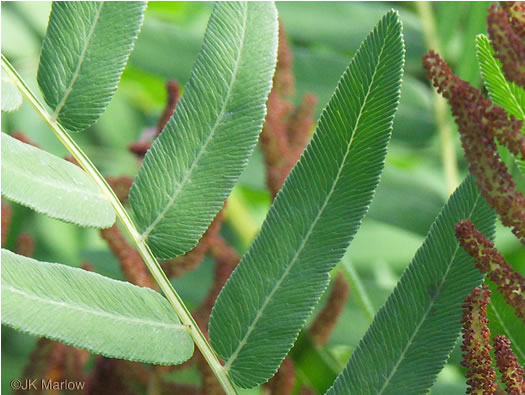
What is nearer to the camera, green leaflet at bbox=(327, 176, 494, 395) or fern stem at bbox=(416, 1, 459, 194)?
green leaflet at bbox=(327, 176, 494, 395)

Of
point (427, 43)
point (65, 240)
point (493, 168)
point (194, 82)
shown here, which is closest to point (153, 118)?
point (65, 240)

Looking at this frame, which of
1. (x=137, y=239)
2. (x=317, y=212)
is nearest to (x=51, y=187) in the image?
(x=137, y=239)

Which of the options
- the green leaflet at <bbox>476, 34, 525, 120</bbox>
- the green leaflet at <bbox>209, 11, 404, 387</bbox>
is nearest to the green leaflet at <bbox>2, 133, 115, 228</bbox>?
the green leaflet at <bbox>209, 11, 404, 387</bbox>

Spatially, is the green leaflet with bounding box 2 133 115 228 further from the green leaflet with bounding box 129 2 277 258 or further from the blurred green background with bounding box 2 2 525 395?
the blurred green background with bounding box 2 2 525 395

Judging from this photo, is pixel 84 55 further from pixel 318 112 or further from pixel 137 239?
pixel 318 112

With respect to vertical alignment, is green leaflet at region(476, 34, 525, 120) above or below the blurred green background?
above
